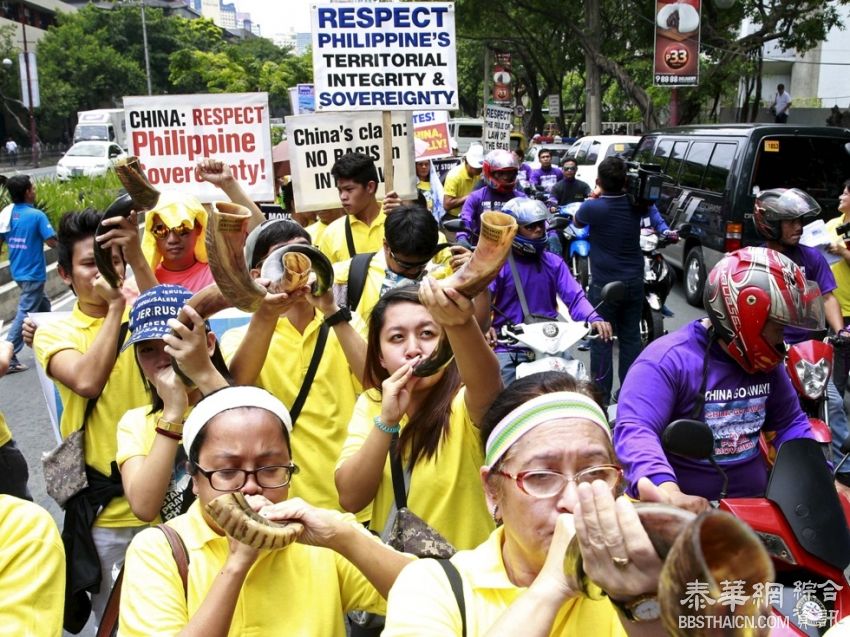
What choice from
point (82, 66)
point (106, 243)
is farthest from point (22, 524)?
point (82, 66)

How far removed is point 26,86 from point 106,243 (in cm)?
4880

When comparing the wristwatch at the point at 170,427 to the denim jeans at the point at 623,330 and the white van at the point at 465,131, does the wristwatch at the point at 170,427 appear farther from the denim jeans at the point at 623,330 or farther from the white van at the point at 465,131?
the white van at the point at 465,131

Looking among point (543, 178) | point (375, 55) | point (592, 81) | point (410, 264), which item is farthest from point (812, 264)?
point (592, 81)

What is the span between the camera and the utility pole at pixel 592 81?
24.7 metres

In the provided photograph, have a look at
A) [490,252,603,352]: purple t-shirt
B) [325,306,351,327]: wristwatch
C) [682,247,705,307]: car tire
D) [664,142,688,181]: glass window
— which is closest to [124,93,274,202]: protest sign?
[490,252,603,352]: purple t-shirt

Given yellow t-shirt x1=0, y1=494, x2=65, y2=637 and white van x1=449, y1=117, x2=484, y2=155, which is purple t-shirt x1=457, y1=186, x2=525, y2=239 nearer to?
yellow t-shirt x1=0, y1=494, x2=65, y2=637

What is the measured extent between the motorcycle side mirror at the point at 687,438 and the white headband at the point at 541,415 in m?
0.64

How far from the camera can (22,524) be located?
2.21 meters

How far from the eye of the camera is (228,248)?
2.78m

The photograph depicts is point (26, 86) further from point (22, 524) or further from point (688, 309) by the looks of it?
point (22, 524)

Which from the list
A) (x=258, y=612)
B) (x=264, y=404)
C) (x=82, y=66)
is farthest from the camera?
(x=82, y=66)

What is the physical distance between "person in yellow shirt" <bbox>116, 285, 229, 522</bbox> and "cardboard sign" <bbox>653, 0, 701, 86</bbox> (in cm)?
1939

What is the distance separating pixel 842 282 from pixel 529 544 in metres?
5.06

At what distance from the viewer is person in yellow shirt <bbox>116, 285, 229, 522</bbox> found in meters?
2.76
